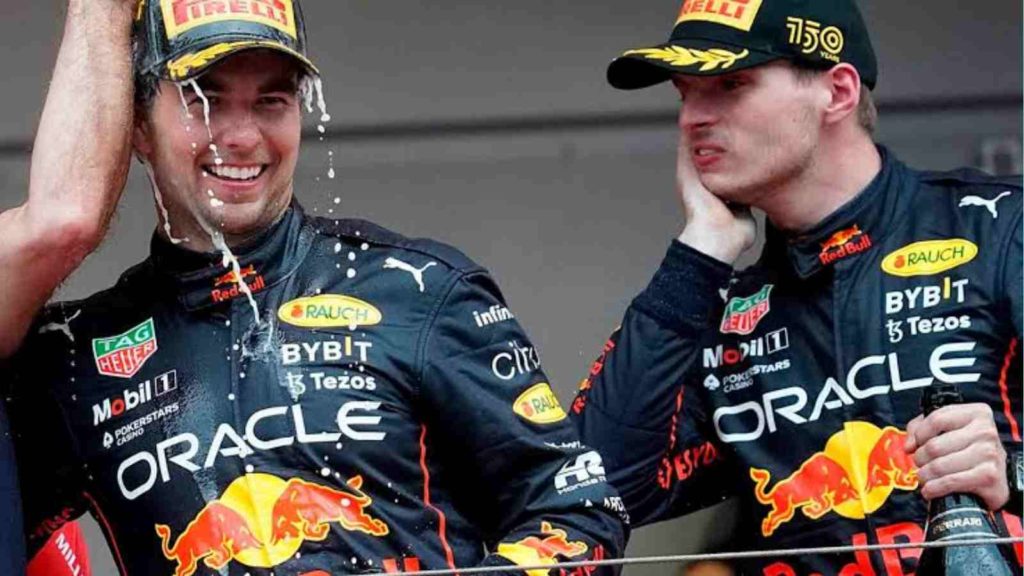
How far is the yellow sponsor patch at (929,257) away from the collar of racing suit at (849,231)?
0.04m

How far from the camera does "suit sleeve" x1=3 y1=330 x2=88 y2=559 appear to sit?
2.49m

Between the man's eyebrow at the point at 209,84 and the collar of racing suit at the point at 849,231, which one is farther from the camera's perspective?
the collar of racing suit at the point at 849,231

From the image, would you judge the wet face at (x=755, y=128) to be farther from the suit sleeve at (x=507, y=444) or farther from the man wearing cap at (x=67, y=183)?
the man wearing cap at (x=67, y=183)

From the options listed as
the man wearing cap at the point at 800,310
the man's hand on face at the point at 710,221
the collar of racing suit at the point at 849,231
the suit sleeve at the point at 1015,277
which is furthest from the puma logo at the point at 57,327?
the suit sleeve at the point at 1015,277

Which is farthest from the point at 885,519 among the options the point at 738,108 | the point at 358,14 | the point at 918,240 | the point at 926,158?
the point at 358,14

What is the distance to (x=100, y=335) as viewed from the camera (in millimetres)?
2520

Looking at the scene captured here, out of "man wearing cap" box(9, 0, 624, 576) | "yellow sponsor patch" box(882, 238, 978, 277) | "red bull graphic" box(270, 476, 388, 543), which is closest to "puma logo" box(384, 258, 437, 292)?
"man wearing cap" box(9, 0, 624, 576)

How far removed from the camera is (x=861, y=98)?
2939 mm

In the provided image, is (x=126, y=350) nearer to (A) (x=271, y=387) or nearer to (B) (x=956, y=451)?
(A) (x=271, y=387)

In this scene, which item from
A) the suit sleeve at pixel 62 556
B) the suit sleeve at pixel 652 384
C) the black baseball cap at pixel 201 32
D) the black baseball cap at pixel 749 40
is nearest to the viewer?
the black baseball cap at pixel 201 32

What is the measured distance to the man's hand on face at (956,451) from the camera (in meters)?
2.46

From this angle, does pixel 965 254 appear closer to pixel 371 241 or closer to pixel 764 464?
pixel 764 464

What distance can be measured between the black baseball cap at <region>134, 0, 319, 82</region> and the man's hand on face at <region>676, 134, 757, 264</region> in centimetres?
54

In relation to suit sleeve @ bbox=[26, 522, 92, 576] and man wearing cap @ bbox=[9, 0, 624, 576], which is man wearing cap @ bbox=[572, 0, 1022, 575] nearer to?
man wearing cap @ bbox=[9, 0, 624, 576]
